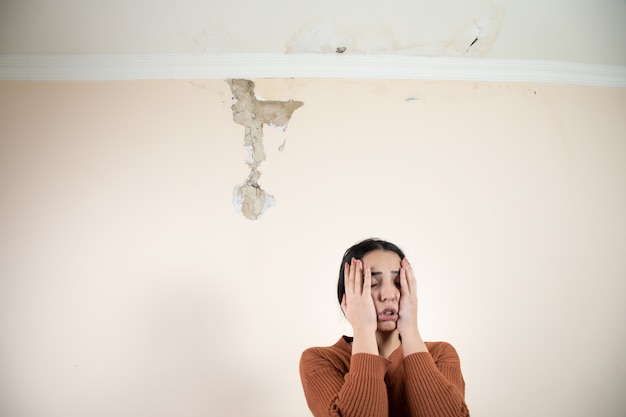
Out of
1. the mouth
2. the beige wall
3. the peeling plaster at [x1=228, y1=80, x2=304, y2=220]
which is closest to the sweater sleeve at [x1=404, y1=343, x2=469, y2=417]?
the mouth

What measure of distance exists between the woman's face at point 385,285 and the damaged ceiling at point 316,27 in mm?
1287

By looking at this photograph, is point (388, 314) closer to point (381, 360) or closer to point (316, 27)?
point (381, 360)

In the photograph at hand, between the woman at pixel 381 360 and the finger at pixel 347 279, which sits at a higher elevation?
the finger at pixel 347 279

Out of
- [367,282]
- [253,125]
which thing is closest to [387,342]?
[367,282]

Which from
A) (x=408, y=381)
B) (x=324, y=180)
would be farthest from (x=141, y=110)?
(x=408, y=381)

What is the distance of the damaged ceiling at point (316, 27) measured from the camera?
176 centimetres

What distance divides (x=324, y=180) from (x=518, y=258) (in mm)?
1122

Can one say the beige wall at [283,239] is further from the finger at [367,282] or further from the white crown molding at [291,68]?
the finger at [367,282]

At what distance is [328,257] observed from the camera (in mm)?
1917

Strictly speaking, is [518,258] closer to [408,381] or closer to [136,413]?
[408,381]

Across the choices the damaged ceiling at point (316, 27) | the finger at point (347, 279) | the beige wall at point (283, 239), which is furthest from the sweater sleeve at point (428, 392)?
the damaged ceiling at point (316, 27)

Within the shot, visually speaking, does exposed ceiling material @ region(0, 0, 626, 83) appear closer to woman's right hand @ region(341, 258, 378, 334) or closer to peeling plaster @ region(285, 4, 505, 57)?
peeling plaster @ region(285, 4, 505, 57)

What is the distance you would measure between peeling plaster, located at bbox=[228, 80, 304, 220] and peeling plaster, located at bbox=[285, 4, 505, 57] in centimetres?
30

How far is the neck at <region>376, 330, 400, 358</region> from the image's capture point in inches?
42.8
